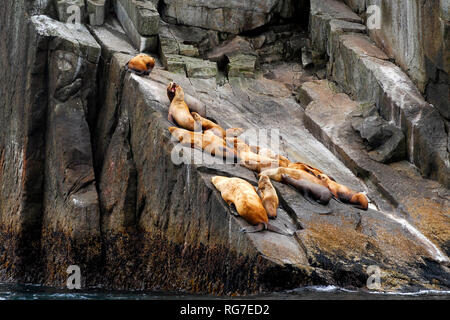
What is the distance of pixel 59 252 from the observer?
12203 mm

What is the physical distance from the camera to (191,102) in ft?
39.5

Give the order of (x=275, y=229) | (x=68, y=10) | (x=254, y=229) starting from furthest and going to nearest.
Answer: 1. (x=68, y=10)
2. (x=275, y=229)
3. (x=254, y=229)

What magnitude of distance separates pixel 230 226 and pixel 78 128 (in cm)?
431

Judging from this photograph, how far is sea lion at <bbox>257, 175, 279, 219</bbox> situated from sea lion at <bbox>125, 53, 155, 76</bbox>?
11.8 ft

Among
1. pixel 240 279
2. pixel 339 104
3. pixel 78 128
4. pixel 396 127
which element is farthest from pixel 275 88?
pixel 240 279

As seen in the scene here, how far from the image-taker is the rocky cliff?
9609mm

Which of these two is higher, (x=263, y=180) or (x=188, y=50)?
(x=188, y=50)

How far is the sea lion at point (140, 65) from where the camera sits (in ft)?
41.2

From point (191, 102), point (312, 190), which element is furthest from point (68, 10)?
point (312, 190)

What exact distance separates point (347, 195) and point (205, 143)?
2.16 metres

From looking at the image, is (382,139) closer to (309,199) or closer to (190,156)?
(309,199)

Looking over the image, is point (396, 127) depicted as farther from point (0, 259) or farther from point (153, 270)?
point (0, 259)

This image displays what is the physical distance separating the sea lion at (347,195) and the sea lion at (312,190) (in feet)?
0.71

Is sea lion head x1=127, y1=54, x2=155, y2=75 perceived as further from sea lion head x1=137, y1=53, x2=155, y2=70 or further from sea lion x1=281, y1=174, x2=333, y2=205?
sea lion x1=281, y1=174, x2=333, y2=205
